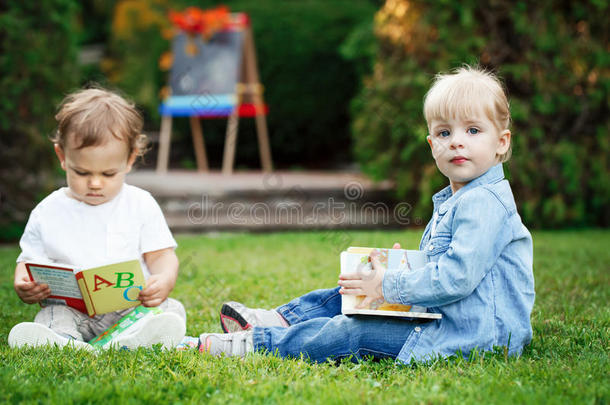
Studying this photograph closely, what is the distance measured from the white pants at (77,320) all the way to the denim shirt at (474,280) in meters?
1.04

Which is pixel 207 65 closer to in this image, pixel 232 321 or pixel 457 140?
pixel 232 321

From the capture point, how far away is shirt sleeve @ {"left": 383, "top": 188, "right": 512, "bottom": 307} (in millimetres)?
2020

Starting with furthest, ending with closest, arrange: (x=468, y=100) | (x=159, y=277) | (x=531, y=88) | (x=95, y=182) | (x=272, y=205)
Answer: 1. (x=272, y=205)
2. (x=531, y=88)
3. (x=159, y=277)
4. (x=95, y=182)
5. (x=468, y=100)

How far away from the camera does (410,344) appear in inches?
85.5

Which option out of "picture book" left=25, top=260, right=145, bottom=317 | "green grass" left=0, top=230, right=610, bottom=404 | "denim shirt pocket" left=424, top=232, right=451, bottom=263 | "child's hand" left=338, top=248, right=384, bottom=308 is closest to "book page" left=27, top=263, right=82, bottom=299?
"picture book" left=25, top=260, right=145, bottom=317

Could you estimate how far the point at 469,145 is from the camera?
215 cm

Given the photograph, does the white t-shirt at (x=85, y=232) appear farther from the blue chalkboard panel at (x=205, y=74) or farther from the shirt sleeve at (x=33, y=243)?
the blue chalkboard panel at (x=205, y=74)

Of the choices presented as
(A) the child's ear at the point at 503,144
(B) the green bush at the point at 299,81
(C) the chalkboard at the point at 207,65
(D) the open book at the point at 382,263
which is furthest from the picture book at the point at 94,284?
(B) the green bush at the point at 299,81

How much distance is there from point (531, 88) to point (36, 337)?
520 centimetres

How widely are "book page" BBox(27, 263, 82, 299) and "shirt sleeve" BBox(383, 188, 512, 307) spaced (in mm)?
1220

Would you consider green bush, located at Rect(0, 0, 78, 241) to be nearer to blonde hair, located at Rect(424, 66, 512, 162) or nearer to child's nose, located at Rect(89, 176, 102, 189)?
child's nose, located at Rect(89, 176, 102, 189)

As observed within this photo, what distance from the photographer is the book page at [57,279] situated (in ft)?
7.61

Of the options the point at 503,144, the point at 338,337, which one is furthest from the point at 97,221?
the point at 503,144

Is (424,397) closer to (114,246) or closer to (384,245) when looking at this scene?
(114,246)
